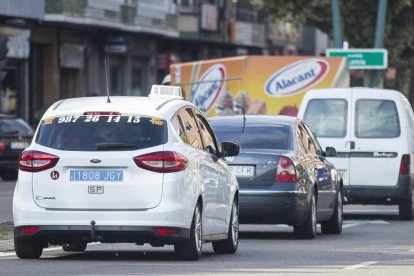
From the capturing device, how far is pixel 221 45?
226ft

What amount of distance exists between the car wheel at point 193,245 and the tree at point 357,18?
3233 cm

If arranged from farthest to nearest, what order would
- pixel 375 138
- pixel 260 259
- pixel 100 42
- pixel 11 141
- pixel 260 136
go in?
pixel 100 42, pixel 11 141, pixel 375 138, pixel 260 136, pixel 260 259

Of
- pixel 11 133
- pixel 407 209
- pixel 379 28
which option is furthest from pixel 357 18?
pixel 407 209

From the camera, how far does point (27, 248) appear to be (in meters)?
15.0

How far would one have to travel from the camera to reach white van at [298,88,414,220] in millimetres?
24594

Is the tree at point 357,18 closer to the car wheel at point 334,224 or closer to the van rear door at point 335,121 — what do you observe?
the van rear door at point 335,121

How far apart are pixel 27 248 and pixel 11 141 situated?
2235cm

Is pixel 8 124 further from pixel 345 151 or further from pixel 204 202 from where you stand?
pixel 204 202

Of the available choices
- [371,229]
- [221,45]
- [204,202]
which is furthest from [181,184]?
[221,45]

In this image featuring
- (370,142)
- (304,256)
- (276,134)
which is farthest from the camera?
(370,142)

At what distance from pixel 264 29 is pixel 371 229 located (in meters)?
50.7

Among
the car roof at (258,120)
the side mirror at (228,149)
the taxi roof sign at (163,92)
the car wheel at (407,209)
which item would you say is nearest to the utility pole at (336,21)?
the car wheel at (407,209)

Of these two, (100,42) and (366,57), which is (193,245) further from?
(100,42)

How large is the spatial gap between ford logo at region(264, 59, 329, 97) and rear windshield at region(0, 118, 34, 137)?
6.54m
